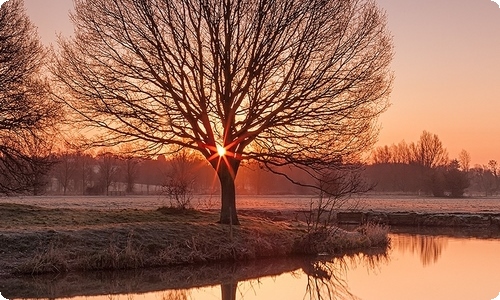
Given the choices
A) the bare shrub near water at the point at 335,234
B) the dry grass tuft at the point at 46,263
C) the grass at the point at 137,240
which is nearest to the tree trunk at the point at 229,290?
the grass at the point at 137,240

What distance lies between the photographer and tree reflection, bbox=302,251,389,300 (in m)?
15.5

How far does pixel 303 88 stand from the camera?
826 inches

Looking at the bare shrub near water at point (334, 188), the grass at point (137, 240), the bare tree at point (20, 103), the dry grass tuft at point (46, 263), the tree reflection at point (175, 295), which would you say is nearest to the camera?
the tree reflection at point (175, 295)

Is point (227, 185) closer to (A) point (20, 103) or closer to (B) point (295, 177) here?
(A) point (20, 103)

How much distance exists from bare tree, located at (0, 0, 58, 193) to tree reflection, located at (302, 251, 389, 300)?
44.0 ft

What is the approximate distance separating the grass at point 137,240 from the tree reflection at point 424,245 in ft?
4.96

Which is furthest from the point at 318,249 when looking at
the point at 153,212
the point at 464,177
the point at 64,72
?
the point at 464,177

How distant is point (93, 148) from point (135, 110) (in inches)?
103

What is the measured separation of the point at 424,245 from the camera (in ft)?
87.7

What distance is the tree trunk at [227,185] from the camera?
2245cm

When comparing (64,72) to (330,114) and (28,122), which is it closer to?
(28,122)

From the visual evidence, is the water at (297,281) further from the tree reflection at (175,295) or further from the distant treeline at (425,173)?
the distant treeline at (425,173)

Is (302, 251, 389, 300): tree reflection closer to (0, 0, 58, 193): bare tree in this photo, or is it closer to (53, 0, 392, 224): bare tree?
(53, 0, 392, 224): bare tree

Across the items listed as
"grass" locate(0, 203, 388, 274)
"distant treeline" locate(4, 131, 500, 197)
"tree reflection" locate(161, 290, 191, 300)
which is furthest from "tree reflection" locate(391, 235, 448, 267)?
"distant treeline" locate(4, 131, 500, 197)
